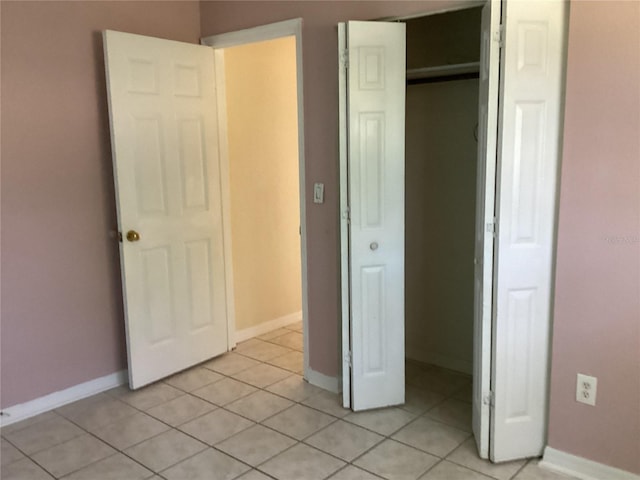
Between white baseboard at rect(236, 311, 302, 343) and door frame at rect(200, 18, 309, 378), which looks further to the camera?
white baseboard at rect(236, 311, 302, 343)

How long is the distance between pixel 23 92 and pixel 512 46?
2.38 meters

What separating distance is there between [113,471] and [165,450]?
250 mm

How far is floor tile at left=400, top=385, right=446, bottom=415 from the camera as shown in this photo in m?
2.97

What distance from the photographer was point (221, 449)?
260cm

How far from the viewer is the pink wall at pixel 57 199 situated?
2.78 meters

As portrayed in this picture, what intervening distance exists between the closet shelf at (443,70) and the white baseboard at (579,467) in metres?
1.97

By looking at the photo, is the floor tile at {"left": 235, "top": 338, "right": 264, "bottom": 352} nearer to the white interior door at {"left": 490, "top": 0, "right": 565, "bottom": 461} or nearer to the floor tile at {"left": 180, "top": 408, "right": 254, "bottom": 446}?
the floor tile at {"left": 180, "top": 408, "right": 254, "bottom": 446}

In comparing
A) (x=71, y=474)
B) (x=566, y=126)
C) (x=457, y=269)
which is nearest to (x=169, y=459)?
(x=71, y=474)

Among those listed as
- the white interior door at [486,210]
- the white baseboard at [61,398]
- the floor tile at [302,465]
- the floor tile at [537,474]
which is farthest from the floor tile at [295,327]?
the floor tile at [537,474]

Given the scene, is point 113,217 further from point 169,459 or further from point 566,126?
point 566,126

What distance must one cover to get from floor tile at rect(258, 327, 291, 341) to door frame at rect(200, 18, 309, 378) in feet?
1.07

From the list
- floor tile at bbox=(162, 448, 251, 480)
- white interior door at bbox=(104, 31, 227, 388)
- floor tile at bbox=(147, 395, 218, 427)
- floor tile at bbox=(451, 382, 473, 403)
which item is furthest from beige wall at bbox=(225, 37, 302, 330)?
floor tile at bbox=(451, 382, 473, 403)

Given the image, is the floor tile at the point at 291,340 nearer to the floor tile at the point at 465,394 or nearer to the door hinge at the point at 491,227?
the floor tile at the point at 465,394

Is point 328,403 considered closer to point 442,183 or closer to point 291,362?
point 291,362
